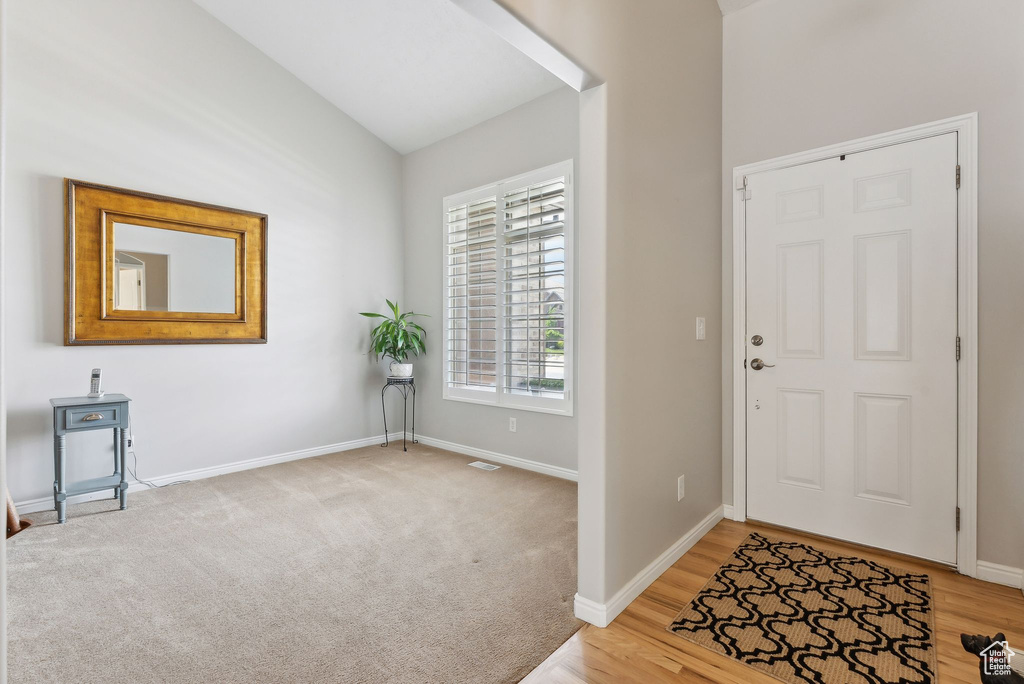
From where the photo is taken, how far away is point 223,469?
405 centimetres

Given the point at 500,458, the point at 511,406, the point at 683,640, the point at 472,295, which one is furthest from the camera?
the point at 472,295

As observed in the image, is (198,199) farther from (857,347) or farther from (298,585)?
(857,347)

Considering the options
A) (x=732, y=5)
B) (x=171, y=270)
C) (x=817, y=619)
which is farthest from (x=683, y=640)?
(x=171, y=270)

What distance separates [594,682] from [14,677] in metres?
1.91

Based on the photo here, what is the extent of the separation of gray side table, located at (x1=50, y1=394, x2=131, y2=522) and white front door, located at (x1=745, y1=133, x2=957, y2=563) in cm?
385

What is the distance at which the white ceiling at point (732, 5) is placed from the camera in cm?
300

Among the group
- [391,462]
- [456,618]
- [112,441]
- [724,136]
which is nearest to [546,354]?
[391,462]

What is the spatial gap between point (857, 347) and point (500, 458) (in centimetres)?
272

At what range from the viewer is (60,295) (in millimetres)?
3330

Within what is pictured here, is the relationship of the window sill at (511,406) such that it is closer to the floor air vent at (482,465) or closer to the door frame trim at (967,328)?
the floor air vent at (482,465)

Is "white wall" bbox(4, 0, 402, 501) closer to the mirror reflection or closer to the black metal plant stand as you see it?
the black metal plant stand

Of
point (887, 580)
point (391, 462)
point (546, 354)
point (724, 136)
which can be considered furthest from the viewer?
point (391, 462)

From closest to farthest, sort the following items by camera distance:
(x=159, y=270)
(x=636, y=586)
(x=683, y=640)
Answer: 1. (x=683, y=640)
2. (x=636, y=586)
3. (x=159, y=270)

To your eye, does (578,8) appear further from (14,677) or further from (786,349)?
(14,677)
